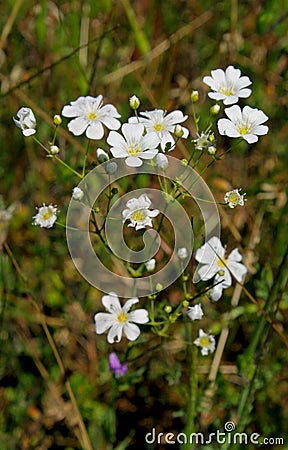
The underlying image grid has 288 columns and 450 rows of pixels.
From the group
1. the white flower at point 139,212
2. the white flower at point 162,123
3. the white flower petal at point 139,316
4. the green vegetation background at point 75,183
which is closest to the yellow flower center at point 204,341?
the green vegetation background at point 75,183

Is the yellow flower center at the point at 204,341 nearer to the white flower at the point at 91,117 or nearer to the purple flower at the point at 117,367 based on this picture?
the purple flower at the point at 117,367

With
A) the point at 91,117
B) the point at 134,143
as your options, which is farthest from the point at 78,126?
the point at 134,143

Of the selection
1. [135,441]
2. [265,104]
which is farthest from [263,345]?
[265,104]

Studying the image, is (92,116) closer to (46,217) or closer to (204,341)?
(46,217)

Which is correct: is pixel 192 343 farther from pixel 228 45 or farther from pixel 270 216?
pixel 228 45

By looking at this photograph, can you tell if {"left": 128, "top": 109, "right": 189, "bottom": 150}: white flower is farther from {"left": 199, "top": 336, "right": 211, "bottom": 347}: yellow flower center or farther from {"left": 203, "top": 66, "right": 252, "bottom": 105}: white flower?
{"left": 199, "top": 336, "right": 211, "bottom": 347}: yellow flower center

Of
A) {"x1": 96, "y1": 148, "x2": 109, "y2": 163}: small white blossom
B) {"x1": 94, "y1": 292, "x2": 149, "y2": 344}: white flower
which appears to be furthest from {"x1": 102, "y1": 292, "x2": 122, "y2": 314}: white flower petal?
{"x1": 96, "y1": 148, "x2": 109, "y2": 163}: small white blossom
